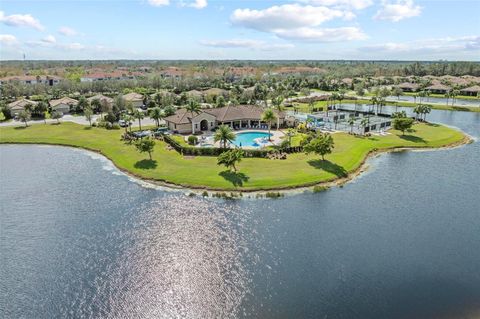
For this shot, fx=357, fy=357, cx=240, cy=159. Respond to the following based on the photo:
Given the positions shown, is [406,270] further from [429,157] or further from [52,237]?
[429,157]

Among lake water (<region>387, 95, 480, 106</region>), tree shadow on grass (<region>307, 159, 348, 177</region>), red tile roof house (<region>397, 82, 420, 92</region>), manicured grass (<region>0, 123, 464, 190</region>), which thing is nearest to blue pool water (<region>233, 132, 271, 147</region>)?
manicured grass (<region>0, 123, 464, 190</region>)

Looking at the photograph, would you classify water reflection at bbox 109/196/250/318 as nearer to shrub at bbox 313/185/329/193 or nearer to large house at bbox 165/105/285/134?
shrub at bbox 313/185/329/193

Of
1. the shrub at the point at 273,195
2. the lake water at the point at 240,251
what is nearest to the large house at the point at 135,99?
the lake water at the point at 240,251

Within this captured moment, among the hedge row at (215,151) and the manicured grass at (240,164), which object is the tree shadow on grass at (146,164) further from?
the hedge row at (215,151)

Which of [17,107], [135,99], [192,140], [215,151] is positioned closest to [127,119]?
[192,140]

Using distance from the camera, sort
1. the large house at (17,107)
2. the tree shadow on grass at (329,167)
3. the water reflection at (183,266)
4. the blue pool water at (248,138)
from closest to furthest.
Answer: the water reflection at (183,266), the tree shadow on grass at (329,167), the blue pool water at (248,138), the large house at (17,107)

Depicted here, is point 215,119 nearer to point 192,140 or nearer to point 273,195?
point 192,140

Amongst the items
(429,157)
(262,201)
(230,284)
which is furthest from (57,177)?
(429,157)
